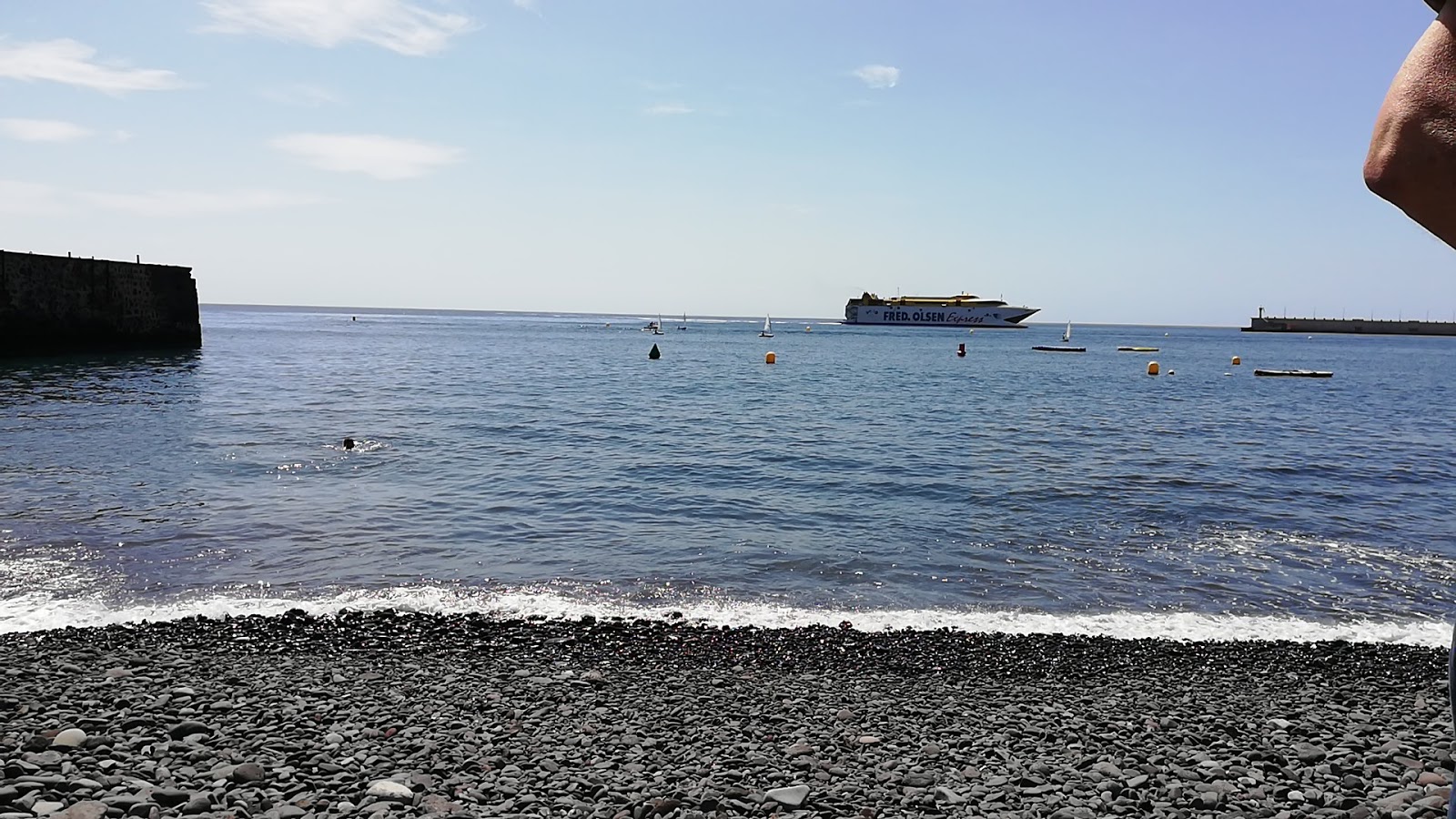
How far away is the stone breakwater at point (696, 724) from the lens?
5.28m

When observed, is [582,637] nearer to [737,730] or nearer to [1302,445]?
[737,730]

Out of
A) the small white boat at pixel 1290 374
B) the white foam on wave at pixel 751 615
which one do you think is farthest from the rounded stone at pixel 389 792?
the small white boat at pixel 1290 374

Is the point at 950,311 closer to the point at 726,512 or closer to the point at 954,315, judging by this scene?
the point at 954,315

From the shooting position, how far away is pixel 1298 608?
10820mm

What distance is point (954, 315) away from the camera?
165m

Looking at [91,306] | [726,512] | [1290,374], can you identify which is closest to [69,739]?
[726,512]

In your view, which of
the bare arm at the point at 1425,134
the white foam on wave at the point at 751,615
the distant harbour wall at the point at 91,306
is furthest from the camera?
the distant harbour wall at the point at 91,306

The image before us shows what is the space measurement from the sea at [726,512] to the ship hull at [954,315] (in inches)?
5077

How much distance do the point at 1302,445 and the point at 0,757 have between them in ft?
96.6

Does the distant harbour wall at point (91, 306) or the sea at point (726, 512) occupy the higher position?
the distant harbour wall at point (91, 306)

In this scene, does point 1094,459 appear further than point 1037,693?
Yes

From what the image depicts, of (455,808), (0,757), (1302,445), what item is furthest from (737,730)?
(1302,445)

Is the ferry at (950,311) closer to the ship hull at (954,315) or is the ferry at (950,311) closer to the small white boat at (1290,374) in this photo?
the ship hull at (954,315)

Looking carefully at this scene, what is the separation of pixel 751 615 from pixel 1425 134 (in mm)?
9310
